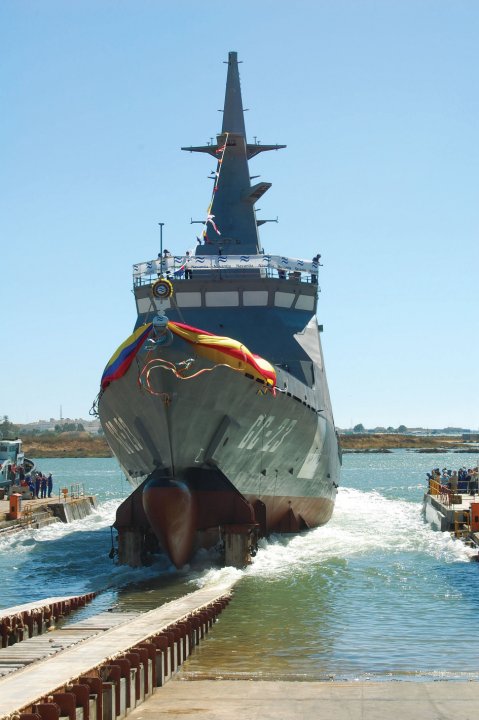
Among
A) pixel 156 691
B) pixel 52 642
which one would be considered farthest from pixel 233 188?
pixel 156 691

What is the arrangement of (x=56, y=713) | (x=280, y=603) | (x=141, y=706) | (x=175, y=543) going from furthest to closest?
(x=175, y=543) → (x=280, y=603) → (x=141, y=706) → (x=56, y=713)

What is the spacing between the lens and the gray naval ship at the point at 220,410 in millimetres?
23594

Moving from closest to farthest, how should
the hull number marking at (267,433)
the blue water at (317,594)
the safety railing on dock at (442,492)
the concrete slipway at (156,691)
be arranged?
the concrete slipway at (156,691) < the blue water at (317,594) < the hull number marking at (267,433) < the safety railing on dock at (442,492)

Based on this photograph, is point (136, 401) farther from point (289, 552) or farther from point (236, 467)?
point (289, 552)

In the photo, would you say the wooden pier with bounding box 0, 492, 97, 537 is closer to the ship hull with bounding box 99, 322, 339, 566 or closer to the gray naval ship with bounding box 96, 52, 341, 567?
the gray naval ship with bounding box 96, 52, 341, 567

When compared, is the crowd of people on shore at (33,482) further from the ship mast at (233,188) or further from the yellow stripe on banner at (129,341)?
the yellow stripe on banner at (129,341)

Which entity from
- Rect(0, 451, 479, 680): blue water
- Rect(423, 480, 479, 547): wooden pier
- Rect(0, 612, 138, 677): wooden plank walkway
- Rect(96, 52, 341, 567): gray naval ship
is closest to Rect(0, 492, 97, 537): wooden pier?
Rect(0, 451, 479, 680): blue water

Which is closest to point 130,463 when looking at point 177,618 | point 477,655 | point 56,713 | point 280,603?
point 280,603

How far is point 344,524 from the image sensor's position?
38.6m

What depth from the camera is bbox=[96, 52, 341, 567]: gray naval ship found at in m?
23.6

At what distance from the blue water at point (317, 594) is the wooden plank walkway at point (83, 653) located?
2.76 ft

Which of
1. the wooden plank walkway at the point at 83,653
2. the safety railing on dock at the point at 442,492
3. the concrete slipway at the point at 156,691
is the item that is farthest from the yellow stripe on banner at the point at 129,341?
the safety railing on dock at the point at 442,492

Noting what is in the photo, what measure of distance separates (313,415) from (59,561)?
339 inches

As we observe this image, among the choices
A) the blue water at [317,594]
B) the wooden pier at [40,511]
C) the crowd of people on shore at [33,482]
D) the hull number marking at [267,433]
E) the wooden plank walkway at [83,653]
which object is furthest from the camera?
the crowd of people on shore at [33,482]
